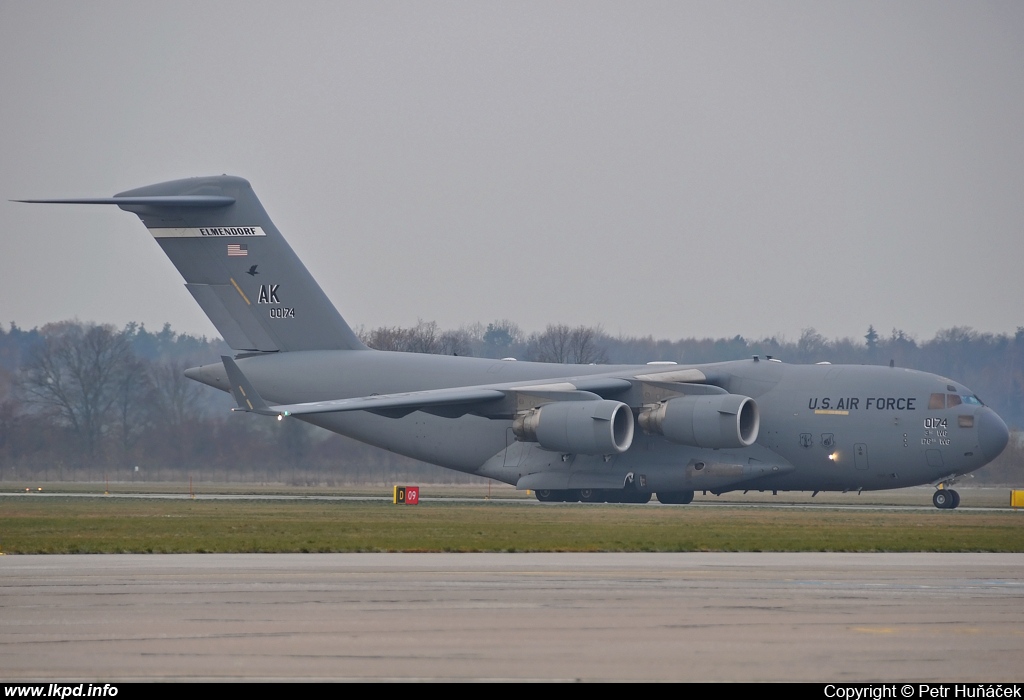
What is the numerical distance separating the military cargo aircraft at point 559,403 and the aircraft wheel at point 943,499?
49mm

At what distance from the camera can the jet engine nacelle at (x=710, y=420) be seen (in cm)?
3108

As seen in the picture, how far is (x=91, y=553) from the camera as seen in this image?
17016 mm

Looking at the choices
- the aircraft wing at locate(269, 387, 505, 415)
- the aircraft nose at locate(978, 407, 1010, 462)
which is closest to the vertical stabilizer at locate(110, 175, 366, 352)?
the aircraft wing at locate(269, 387, 505, 415)

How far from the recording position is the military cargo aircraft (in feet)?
103

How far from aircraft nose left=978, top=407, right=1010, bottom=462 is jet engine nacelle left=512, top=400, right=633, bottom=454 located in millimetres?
8111

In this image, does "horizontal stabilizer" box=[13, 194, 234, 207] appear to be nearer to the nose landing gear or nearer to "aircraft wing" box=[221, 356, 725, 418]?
"aircraft wing" box=[221, 356, 725, 418]

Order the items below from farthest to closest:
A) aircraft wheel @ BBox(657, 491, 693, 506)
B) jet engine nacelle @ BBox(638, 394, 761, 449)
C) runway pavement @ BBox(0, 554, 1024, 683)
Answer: aircraft wheel @ BBox(657, 491, 693, 506) < jet engine nacelle @ BBox(638, 394, 761, 449) < runway pavement @ BBox(0, 554, 1024, 683)

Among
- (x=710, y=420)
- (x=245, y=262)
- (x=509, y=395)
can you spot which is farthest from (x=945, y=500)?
(x=245, y=262)

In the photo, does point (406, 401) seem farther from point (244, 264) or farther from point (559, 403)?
point (244, 264)

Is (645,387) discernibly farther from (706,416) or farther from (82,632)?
(82,632)

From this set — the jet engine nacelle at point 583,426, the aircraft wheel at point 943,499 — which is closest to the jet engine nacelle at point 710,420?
the jet engine nacelle at point 583,426

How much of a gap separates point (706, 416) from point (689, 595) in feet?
64.4

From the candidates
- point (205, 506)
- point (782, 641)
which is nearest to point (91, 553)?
point (782, 641)

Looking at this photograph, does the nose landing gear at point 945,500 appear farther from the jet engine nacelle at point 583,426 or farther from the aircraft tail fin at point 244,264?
the aircraft tail fin at point 244,264
